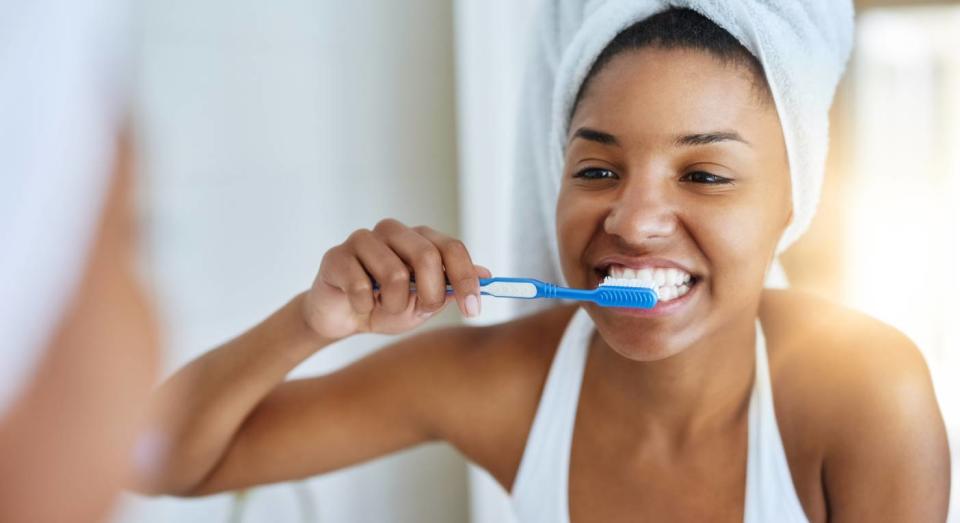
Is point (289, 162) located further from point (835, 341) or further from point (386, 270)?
point (835, 341)

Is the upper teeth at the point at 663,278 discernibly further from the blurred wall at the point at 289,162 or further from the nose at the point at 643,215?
the blurred wall at the point at 289,162

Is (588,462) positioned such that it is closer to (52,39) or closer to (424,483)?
(424,483)

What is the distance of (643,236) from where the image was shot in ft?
2.11

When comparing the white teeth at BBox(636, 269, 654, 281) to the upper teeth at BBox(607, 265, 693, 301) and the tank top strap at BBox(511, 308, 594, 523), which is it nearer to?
the upper teeth at BBox(607, 265, 693, 301)

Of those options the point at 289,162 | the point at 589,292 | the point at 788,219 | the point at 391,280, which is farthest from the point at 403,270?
the point at 289,162

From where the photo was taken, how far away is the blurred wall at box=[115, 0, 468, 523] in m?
0.96

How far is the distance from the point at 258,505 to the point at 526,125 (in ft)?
1.62

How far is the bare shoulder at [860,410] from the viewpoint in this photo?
2.26 ft

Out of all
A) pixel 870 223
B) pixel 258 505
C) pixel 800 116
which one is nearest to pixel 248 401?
pixel 258 505

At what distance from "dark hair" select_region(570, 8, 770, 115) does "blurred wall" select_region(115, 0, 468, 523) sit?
51cm

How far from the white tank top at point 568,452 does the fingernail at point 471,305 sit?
0.88 feet

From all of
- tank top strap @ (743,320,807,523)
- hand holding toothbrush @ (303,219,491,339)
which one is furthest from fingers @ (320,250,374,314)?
tank top strap @ (743,320,807,523)

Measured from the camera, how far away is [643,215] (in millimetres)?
639

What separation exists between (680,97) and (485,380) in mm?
344
